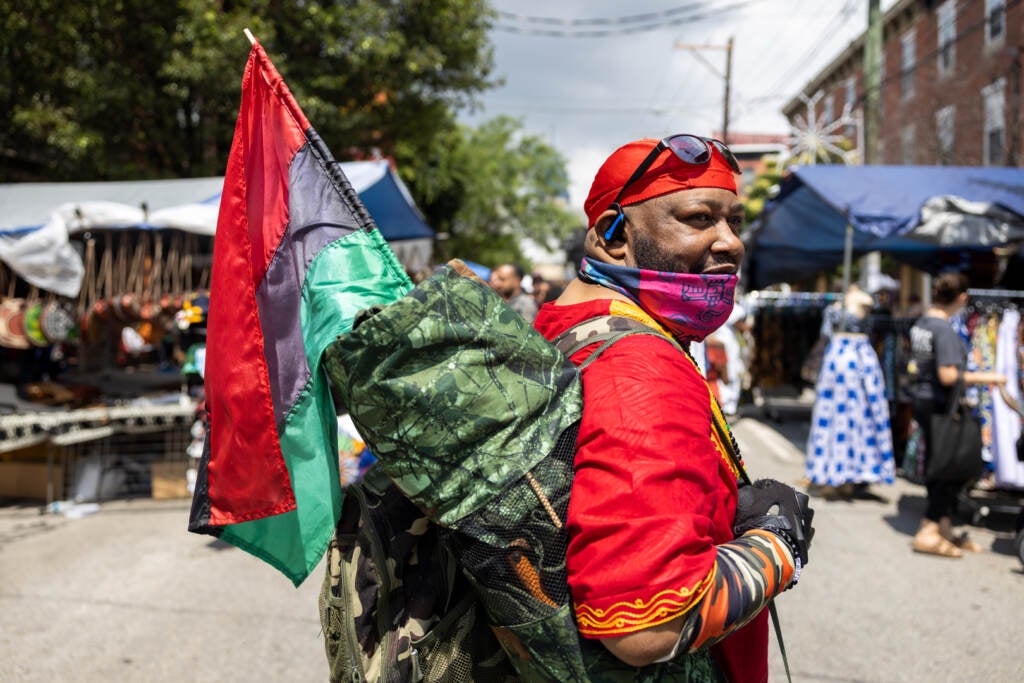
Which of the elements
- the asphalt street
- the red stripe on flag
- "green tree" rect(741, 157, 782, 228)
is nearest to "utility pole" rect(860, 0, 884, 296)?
the asphalt street

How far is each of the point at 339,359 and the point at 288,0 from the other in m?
12.7

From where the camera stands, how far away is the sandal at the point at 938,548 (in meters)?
5.56

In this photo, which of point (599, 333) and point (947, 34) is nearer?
point (599, 333)

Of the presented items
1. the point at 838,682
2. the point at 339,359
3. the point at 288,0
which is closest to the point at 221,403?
the point at 339,359

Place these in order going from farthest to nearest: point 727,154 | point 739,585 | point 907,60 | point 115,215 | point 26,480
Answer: point 907,60 → point 26,480 → point 115,215 → point 727,154 → point 739,585

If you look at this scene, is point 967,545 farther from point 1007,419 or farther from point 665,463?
point 665,463

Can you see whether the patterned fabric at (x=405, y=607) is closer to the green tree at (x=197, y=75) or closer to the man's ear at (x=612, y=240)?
the man's ear at (x=612, y=240)

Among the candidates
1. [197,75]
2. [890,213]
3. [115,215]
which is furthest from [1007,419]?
[197,75]

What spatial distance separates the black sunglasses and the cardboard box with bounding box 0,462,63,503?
7025 millimetres

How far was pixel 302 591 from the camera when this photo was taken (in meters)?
4.98

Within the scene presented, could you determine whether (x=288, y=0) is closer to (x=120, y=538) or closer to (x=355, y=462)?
(x=120, y=538)

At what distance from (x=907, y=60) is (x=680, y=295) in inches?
1056

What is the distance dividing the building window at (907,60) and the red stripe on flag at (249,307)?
26.0m

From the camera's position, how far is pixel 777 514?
57.0 inches
